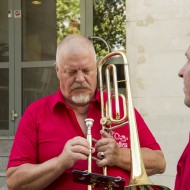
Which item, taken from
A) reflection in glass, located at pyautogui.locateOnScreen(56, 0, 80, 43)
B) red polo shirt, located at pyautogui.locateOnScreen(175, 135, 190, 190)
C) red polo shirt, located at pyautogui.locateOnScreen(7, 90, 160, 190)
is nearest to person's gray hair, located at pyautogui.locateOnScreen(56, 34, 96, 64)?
red polo shirt, located at pyautogui.locateOnScreen(7, 90, 160, 190)

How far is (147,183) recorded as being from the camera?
2205 mm

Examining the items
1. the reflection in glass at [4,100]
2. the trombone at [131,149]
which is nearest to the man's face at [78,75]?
the trombone at [131,149]

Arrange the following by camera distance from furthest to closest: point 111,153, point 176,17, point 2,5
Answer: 1. point 2,5
2. point 176,17
3. point 111,153

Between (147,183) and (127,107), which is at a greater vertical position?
(127,107)

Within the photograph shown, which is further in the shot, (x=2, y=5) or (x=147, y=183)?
(x=2, y=5)

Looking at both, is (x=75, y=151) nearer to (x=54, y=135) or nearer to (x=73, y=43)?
(x=54, y=135)

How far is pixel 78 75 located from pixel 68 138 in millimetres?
347

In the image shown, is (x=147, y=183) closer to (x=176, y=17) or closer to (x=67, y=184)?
(x=67, y=184)

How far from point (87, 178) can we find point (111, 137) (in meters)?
0.36

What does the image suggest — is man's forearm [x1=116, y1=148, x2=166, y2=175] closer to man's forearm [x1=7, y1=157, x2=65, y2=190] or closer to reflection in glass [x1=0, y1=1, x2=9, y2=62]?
man's forearm [x1=7, y1=157, x2=65, y2=190]

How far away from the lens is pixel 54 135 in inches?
96.9

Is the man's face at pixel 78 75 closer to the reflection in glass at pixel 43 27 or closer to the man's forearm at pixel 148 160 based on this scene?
the man's forearm at pixel 148 160

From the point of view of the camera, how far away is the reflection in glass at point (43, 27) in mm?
6277

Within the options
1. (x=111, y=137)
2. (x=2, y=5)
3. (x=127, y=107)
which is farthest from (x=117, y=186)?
(x=2, y=5)
